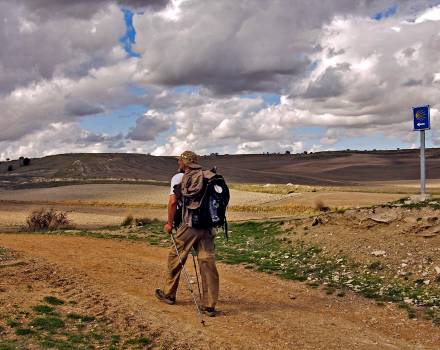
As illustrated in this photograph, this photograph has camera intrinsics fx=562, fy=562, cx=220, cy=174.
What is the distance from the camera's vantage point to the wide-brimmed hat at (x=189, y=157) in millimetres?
8641

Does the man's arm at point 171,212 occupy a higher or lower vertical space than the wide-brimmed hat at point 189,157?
lower

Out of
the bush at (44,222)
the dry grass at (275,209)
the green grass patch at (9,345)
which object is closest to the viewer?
the green grass patch at (9,345)

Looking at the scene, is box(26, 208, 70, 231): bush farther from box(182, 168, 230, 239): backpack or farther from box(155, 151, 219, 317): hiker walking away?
box(182, 168, 230, 239): backpack

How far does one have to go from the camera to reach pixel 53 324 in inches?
294

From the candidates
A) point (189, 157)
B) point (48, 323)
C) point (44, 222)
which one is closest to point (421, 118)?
point (189, 157)

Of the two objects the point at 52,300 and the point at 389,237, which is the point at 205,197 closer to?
the point at 52,300

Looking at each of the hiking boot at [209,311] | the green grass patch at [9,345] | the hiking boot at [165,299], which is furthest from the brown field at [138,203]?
the green grass patch at [9,345]

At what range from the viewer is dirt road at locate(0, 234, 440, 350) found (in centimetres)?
733

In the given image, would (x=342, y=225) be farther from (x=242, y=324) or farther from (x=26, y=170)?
(x=26, y=170)

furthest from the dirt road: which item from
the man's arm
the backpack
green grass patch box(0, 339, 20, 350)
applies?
green grass patch box(0, 339, 20, 350)

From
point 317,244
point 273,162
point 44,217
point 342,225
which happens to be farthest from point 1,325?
point 273,162

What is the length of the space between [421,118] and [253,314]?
32.3ft

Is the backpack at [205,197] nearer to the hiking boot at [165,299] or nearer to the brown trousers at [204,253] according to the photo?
the brown trousers at [204,253]

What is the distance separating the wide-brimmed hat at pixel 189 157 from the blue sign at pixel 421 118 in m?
9.56
